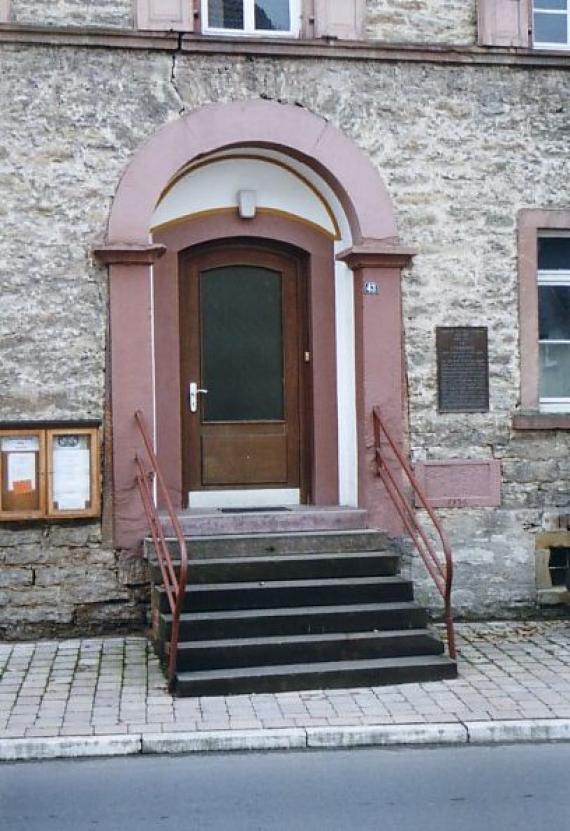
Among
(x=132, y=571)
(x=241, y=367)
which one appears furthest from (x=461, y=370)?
(x=132, y=571)

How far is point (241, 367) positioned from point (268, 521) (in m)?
1.63

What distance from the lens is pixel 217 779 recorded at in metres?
6.43

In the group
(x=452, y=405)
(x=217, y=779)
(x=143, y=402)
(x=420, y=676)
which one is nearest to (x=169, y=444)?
(x=143, y=402)

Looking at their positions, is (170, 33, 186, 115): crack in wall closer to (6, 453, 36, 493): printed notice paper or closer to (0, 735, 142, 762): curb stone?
(6, 453, 36, 493): printed notice paper

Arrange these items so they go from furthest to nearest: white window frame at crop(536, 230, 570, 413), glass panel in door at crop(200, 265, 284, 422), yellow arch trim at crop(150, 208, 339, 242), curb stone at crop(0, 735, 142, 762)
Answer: white window frame at crop(536, 230, 570, 413), glass panel in door at crop(200, 265, 284, 422), yellow arch trim at crop(150, 208, 339, 242), curb stone at crop(0, 735, 142, 762)

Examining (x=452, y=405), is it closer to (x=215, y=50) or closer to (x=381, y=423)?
(x=381, y=423)

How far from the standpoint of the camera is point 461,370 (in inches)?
410

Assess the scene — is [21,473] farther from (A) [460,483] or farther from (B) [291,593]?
(A) [460,483]

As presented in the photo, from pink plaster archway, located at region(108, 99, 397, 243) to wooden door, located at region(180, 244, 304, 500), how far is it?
2.79 ft

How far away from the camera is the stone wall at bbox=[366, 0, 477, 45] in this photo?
1034 centimetres

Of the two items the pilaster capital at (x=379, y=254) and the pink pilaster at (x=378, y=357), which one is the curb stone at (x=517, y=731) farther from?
the pilaster capital at (x=379, y=254)

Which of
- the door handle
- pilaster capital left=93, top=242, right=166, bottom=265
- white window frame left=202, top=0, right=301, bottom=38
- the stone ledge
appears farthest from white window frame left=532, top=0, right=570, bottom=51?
the door handle

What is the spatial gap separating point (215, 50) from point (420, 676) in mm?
5415

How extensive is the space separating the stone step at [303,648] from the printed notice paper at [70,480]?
1.90 m
